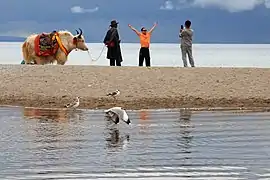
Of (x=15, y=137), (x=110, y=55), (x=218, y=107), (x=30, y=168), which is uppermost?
(x=110, y=55)

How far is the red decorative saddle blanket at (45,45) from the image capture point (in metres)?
30.5

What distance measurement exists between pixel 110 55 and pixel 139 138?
584 inches

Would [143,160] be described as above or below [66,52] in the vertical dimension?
below

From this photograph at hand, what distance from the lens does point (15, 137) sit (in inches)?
576

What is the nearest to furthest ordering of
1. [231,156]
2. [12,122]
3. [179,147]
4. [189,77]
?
[231,156]
[179,147]
[12,122]
[189,77]

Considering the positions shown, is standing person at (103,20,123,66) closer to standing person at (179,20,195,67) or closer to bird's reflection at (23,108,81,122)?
standing person at (179,20,195,67)

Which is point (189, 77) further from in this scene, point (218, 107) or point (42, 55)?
point (42, 55)

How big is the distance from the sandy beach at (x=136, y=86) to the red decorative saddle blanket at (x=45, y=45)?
11.9 feet

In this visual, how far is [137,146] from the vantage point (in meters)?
13.4

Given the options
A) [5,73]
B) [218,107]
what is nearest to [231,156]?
A: [218,107]

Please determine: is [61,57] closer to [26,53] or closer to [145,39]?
[26,53]

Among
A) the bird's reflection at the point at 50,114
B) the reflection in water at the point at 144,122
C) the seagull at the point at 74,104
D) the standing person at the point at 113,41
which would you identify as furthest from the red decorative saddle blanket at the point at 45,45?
the reflection in water at the point at 144,122

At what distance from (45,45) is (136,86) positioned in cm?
793

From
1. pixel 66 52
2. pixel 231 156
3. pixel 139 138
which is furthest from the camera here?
pixel 66 52
